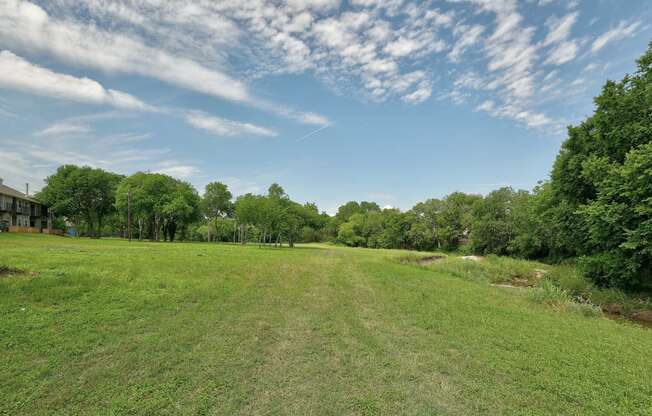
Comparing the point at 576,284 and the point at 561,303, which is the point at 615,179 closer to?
the point at 576,284

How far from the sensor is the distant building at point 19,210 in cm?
4556

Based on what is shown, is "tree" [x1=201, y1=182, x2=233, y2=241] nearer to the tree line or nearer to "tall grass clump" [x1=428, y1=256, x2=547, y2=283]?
the tree line

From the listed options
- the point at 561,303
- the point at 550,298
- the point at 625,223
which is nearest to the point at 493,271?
the point at 625,223

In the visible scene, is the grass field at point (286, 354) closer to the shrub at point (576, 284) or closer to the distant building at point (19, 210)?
the shrub at point (576, 284)

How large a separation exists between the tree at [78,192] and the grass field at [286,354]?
53987 mm

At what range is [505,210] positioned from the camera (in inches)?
2096

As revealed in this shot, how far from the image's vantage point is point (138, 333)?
6.73m

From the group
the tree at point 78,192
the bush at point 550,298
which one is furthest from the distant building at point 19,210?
the bush at point 550,298

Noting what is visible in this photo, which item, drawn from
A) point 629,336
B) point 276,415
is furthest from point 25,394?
point 629,336

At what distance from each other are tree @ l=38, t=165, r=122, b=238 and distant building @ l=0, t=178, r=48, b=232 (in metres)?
2.38

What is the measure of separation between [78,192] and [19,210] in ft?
28.1

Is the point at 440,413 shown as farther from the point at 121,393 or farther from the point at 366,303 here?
the point at 366,303

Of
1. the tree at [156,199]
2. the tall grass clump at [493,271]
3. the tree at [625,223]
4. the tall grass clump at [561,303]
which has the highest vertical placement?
the tree at [156,199]

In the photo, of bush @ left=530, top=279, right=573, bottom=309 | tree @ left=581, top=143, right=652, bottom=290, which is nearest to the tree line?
tree @ left=581, top=143, right=652, bottom=290
